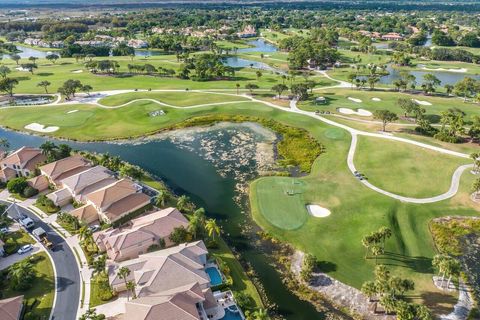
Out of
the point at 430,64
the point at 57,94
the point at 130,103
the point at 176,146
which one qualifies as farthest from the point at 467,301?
the point at 430,64

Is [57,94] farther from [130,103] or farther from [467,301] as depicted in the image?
[467,301]

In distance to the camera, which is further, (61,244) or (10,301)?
(61,244)

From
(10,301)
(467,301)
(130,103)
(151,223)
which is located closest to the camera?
(10,301)

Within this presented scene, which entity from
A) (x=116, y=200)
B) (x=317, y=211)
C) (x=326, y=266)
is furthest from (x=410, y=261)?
(x=116, y=200)

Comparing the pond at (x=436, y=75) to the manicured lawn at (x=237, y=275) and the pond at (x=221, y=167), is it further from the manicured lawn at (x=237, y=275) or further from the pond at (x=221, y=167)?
the manicured lawn at (x=237, y=275)

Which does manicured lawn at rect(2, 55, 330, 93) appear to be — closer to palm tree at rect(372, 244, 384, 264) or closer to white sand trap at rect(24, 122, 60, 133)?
white sand trap at rect(24, 122, 60, 133)

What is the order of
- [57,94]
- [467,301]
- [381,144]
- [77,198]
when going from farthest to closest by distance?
1. [57,94]
2. [381,144]
3. [77,198]
4. [467,301]

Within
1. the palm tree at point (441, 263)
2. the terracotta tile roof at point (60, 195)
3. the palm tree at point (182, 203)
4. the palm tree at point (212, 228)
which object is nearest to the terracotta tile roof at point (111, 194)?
the terracotta tile roof at point (60, 195)

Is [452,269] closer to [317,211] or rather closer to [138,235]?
[317,211]
